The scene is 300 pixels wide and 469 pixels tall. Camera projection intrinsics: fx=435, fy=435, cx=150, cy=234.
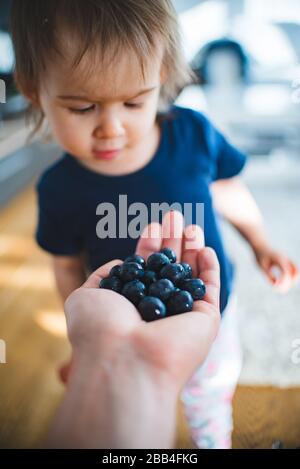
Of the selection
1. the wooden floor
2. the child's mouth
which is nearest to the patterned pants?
the wooden floor

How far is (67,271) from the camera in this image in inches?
22.4

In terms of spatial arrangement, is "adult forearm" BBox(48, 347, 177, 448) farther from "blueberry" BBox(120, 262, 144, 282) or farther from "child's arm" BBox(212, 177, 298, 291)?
"child's arm" BBox(212, 177, 298, 291)

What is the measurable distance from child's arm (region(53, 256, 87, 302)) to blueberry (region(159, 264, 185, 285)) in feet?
0.64

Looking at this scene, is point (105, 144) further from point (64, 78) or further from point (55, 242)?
point (55, 242)

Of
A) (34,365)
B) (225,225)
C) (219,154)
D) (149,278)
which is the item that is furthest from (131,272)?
(225,225)

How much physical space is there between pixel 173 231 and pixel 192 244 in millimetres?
24

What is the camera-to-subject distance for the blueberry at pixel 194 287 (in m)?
0.36

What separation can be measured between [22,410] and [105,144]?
391 millimetres

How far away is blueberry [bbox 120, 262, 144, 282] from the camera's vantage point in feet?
1.18

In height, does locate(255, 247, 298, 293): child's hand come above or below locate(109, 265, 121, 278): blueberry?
below

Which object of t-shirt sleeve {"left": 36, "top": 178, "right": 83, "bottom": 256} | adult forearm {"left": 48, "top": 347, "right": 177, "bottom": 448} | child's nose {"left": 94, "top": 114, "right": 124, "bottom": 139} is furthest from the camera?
t-shirt sleeve {"left": 36, "top": 178, "right": 83, "bottom": 256}

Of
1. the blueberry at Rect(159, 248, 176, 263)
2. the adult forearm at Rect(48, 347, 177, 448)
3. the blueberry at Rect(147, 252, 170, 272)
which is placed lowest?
the adult forearm at Rect(48, 347, 177, 448)

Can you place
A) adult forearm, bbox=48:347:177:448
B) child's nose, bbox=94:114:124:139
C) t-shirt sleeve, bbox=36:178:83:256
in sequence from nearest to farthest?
adult forearm, bbox=48:347:177:448
child's nose, bbox=94:114:124:139
t-shirt sleeve, bbox=36:178:83:256
